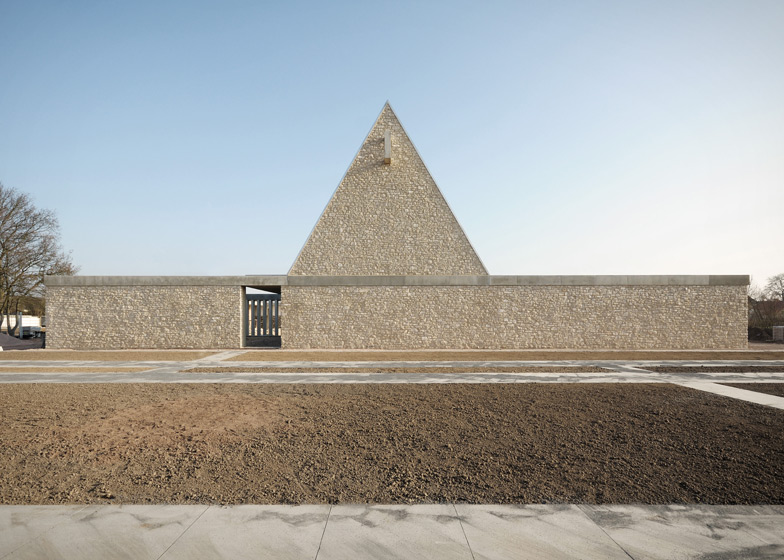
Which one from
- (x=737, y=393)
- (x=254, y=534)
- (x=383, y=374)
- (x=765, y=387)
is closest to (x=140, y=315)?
(x=383, y=374)

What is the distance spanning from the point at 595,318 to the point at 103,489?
70.7ft

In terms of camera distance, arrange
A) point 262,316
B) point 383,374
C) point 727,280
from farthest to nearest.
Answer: point 262,316 < point 727,280 < point 383,374

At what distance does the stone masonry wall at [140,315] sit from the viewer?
2194 centimetres

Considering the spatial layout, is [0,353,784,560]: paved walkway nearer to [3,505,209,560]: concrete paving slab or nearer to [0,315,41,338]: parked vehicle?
[3,505,209,560]: concrete paving slab

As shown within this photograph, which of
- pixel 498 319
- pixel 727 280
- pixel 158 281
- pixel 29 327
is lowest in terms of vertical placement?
pixel 29 327

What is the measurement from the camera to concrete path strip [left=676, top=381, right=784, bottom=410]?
885 cm

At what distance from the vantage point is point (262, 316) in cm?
2369

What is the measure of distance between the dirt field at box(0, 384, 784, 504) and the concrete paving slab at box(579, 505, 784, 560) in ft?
0.82

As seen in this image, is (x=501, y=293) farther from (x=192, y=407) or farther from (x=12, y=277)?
(x=12, y=277)

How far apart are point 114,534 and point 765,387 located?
1333 cm

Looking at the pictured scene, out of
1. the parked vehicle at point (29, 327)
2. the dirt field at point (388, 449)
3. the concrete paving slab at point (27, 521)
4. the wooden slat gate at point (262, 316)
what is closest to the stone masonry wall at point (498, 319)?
the wooden slat gate at point (262, 316)

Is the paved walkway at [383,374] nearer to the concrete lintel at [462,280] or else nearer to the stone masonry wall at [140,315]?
the stone masonry wall at [140,315]

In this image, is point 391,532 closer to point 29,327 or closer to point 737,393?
point 737,393

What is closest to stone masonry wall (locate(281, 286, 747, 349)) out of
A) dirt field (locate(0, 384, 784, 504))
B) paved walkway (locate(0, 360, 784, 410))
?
paved walkway (locate(0, 360, 784, 410))
